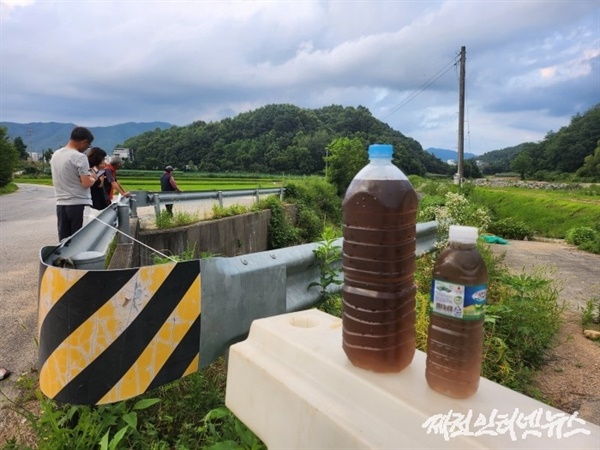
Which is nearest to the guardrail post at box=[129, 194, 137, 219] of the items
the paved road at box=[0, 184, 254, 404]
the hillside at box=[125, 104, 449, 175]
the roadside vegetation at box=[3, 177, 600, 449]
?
the paved road at box=[0, 184, 254, 404]

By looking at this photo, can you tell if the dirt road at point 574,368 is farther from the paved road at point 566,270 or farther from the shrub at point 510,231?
the shrub at point 510,231

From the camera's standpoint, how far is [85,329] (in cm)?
188

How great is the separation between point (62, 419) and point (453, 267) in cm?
229

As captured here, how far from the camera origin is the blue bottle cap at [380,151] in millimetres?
1562

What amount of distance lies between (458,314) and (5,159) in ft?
142

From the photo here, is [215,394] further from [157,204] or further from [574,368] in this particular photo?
[157,204]

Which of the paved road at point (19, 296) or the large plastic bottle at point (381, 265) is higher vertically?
the large plastic bottle at point (381, 265)

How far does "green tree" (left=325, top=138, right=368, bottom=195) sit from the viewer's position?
3309cm

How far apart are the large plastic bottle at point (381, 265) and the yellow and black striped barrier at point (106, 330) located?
3.09 feet

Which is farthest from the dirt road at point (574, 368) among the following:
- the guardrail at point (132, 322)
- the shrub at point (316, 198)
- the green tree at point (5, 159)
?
the green tree at point (5, 159)

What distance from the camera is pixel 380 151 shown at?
158 centimetres

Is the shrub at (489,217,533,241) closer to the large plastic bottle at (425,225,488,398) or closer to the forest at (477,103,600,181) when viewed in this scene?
the large plastic bottle at (425,225,488,398)

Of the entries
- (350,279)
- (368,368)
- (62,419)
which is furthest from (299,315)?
(62,419)

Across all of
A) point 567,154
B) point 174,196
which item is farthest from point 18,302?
point 567,154
